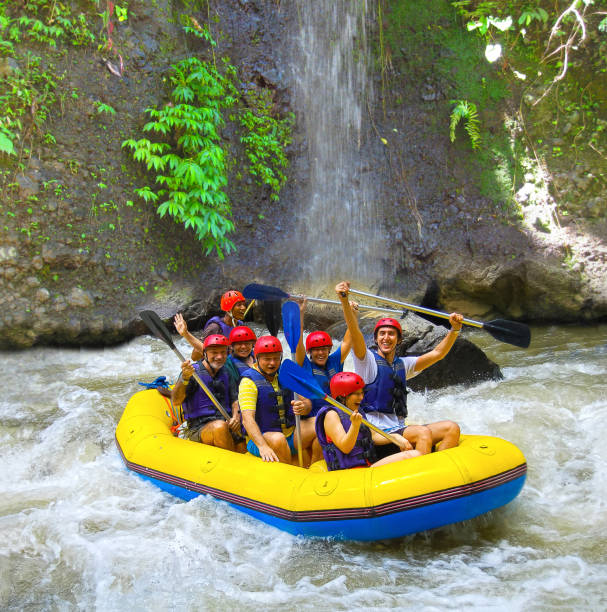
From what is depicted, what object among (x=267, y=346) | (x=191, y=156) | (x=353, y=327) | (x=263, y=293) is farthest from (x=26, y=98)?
(x=353, y=327)

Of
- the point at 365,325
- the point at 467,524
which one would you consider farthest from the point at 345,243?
the point at 467,524

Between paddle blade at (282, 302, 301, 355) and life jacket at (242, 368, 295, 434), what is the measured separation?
1.14 feet

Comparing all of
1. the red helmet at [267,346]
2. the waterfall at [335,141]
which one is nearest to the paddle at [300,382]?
the red helmet at [267,346]

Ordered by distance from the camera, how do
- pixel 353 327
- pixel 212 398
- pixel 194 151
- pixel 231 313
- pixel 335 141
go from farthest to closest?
pixel 335 141
pixel 194 151
pixel 231 313
pixel 212 398
pixel 353 327

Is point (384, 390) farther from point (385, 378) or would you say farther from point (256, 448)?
point (256, 448)

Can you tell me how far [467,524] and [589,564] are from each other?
61 cm

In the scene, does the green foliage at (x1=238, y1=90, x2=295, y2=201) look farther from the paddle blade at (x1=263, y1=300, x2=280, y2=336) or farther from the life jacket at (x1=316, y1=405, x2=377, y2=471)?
the life jacket at (x1=316, y1=405, x2=377, y2=471)

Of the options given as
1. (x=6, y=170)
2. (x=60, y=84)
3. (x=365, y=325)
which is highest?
(x=60, y=84)

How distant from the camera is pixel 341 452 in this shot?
3.22m

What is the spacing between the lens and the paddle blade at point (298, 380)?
3.33 m

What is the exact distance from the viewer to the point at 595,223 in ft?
26.2

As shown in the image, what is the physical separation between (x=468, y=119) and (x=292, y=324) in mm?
5897

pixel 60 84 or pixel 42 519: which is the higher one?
pixel 60 84

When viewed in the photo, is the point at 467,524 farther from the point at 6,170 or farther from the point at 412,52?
the point at 412,52
